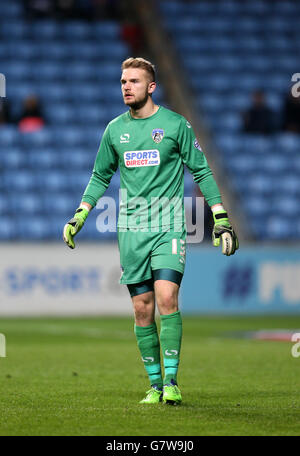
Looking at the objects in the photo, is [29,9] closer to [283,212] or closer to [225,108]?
[225,108]

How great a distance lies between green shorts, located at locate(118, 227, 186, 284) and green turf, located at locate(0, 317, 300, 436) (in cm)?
82

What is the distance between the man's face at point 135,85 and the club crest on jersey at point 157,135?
22 cm

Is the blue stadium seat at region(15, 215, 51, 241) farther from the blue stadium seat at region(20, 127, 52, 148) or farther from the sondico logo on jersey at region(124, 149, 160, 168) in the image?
the sondico logo on jersey at region(124, 149, 160, 168)

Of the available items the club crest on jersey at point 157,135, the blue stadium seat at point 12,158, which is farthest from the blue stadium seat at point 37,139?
the club crest on jersey at point 157,135

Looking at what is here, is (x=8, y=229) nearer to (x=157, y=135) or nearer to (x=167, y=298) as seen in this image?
(x=157, y=135)

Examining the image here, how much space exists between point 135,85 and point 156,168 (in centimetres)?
55

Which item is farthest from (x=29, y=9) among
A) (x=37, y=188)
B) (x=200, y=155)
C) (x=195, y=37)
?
(x=200, y=155)

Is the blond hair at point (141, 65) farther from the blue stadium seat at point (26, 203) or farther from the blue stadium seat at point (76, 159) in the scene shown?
the blue stadium seat at point (76, 159)

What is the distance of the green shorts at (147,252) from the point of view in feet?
20.4

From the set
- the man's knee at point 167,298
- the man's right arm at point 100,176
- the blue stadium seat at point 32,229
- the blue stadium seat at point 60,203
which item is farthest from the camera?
the blue stadium seat at point 60,203

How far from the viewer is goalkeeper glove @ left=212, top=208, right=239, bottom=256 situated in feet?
20.0

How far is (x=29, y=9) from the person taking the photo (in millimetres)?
21266

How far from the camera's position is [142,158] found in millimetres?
6273

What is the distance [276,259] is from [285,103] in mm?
4551
